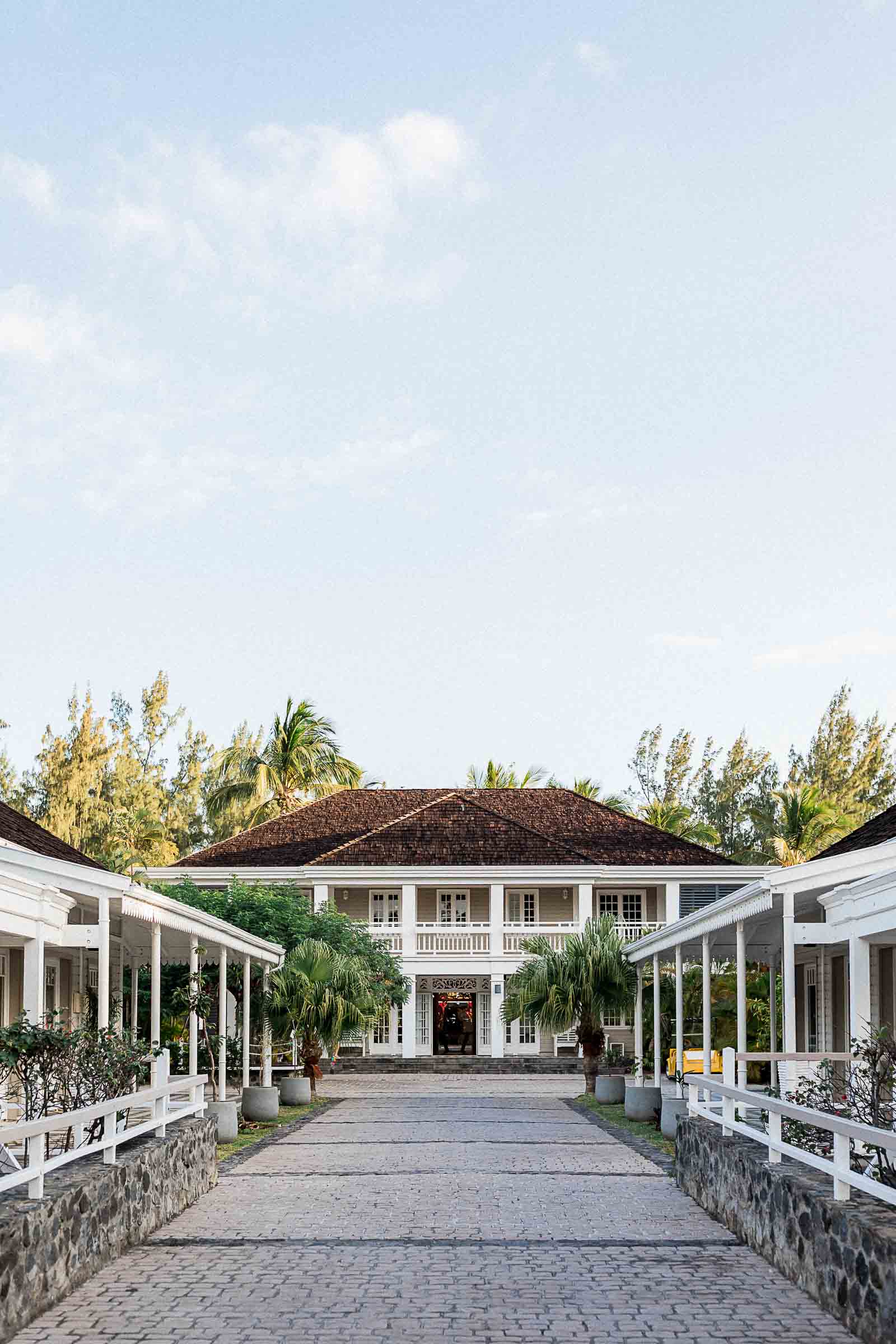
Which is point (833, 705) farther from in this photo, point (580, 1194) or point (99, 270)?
point (580, 1194)

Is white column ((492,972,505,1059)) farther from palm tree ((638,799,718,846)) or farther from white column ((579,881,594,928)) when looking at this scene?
palm tree ((638,799,718,846))

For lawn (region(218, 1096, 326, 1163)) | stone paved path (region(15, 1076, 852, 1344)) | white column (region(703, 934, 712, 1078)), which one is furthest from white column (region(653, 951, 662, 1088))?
stone paved path (region(15, 1076, 852, 1344))

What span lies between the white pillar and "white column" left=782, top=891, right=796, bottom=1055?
25740 millimetres

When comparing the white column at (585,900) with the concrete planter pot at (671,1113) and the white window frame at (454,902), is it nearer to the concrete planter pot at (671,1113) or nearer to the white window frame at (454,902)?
the white window frame at (454,902)

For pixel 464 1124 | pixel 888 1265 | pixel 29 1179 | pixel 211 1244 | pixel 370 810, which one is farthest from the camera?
pixel 370 810

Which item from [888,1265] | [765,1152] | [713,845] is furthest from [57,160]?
[713,845]

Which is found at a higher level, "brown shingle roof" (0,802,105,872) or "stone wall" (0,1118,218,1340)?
"brown shingle roof" (0,802,105,872)

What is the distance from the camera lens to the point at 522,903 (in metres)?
43.7

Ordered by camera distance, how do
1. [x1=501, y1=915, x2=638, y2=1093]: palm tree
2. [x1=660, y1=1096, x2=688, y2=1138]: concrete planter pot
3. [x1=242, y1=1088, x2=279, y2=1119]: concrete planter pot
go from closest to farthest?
[x1=660, y1=1096, x2=688, y2=1138]: concrete planter pot < [x1=242, y1=1088, x2=279, y2=1119]: concrete planter pot < [x1=501, y1=915, x2=638, y2=1093]: palm tree

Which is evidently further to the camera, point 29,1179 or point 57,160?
point 57,160

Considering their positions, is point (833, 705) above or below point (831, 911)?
above

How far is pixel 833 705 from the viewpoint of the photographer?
6412cm

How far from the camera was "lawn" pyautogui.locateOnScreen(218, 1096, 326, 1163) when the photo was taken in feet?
60.0

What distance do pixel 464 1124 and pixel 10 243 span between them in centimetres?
1444
